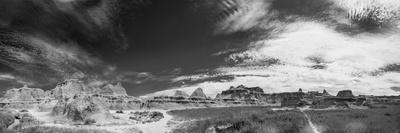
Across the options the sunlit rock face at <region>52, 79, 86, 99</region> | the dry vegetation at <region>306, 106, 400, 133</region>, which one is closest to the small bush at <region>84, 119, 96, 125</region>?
the dry vegetation at <region>306, 106, 400, 133</region>

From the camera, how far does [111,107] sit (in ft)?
311

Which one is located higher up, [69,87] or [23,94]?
[69,87]

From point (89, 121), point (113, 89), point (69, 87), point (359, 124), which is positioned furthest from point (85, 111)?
point (113, 89)

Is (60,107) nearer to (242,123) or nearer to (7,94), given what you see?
(242,123)

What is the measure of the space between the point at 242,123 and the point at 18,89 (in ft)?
498

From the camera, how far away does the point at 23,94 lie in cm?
12000

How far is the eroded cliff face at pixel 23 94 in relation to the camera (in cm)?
11632

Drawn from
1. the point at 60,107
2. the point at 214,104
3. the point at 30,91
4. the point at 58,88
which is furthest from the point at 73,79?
the point at 60,107

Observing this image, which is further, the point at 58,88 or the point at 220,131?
the point at 58,88

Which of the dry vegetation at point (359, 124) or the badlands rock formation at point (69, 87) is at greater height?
the badlands rock formation at point (69, 87)

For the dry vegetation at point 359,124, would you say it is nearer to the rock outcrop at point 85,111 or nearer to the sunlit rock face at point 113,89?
the rock outcrop at point 85,111

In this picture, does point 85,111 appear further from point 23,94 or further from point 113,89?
point 113,89

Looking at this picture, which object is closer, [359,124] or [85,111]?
[359,124]

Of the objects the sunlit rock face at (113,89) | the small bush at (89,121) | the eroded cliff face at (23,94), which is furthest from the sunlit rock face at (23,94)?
the small bush at (89,121)
